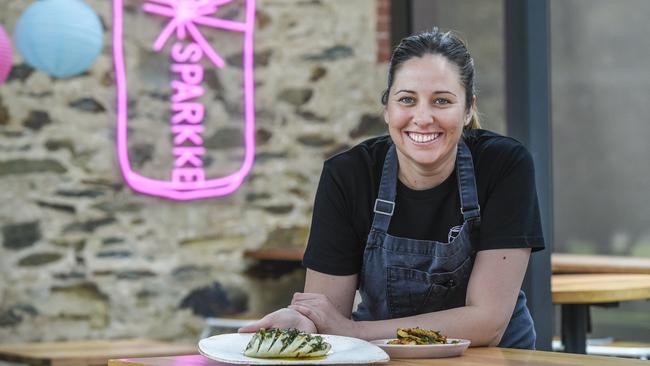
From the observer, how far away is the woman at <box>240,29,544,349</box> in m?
2.57

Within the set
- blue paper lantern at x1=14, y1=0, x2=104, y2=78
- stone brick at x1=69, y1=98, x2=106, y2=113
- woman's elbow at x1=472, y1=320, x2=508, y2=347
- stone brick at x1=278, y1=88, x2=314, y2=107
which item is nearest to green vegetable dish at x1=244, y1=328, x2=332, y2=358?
woman's elbow at x1=472, y1=320, x2=508, y2=347

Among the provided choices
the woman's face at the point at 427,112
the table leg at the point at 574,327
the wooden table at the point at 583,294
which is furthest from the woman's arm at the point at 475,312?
the table leg at the point at 574,327

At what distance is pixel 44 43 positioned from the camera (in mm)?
5508

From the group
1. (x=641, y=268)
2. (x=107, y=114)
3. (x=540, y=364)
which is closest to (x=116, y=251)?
(x=107, y=114)

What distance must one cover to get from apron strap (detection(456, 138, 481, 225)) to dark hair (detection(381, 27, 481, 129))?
5.5 inches

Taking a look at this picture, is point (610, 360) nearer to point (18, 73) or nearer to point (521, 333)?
point (521, 333)

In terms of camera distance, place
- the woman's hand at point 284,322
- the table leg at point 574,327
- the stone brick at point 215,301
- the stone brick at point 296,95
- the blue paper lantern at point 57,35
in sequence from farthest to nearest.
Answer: the stone brick at point 296,95, the stone brick at point 215,301, the blue paper lantern at point 57,35, the table leg at point 574,327, the woman's hand at point 284,322

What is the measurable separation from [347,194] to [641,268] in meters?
2.36

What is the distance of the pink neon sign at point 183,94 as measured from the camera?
631 cm

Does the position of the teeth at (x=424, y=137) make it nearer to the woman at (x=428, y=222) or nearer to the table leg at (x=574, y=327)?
the woman at (x=428, y=222)

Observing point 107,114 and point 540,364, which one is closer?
point 540,364

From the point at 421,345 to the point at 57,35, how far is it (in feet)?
12.0

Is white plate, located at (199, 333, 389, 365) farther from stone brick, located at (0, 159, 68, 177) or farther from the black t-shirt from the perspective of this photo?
stone brick, located at (0, 159, 68, 177)

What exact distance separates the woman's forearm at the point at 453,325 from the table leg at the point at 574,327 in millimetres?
1791
